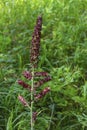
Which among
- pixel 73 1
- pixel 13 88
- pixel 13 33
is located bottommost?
pixel 13 88

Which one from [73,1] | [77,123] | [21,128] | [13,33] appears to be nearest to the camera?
[21,128]

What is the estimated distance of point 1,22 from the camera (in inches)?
163

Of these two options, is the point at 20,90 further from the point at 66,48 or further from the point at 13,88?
the point at 66,48

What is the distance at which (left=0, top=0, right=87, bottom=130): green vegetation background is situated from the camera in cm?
272

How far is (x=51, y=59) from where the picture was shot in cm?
346

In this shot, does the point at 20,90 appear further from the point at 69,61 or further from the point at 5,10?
the point at 5,10

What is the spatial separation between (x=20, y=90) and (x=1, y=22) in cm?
152

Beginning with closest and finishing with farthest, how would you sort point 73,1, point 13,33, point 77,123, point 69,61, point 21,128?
point 21,128
point 77,123
point 69,61
point 13,33
point 73,1

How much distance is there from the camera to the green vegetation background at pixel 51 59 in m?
2.72

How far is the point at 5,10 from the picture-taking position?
4.34 meters

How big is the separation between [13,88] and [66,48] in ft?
2.91

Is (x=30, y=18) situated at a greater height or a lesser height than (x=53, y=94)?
greater

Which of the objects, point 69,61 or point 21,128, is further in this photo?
point 69,61

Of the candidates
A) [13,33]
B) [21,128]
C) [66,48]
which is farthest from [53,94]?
[13,33]
